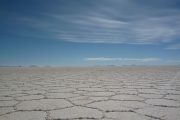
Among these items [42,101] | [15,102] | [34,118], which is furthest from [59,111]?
[15,102]

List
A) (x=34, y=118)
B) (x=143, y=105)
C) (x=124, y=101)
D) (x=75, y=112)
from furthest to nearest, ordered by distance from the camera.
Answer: (x=124, y=101)
(x=143, y=105)
(x=75, y=112)
(x=34, y=118)

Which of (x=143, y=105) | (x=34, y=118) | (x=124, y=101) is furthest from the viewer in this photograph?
(x=124, y=101)

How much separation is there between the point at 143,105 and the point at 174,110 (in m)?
0.33

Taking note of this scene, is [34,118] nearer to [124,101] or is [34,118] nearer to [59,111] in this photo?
[59,111]

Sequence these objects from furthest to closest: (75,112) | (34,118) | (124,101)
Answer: (124,101) < (75,112) < (34,118)

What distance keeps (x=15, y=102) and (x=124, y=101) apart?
1254 mm

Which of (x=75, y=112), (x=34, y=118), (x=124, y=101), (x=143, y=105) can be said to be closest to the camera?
(x=34, y=118)

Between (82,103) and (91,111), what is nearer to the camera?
(91,111)

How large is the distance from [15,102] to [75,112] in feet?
3.00

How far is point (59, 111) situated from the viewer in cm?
213

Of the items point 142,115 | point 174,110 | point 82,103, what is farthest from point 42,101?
point 174,110

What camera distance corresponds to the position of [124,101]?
259cm

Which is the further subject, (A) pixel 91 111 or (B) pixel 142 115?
(A) pixel 91 111

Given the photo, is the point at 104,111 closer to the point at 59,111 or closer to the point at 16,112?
the point at 59,111
